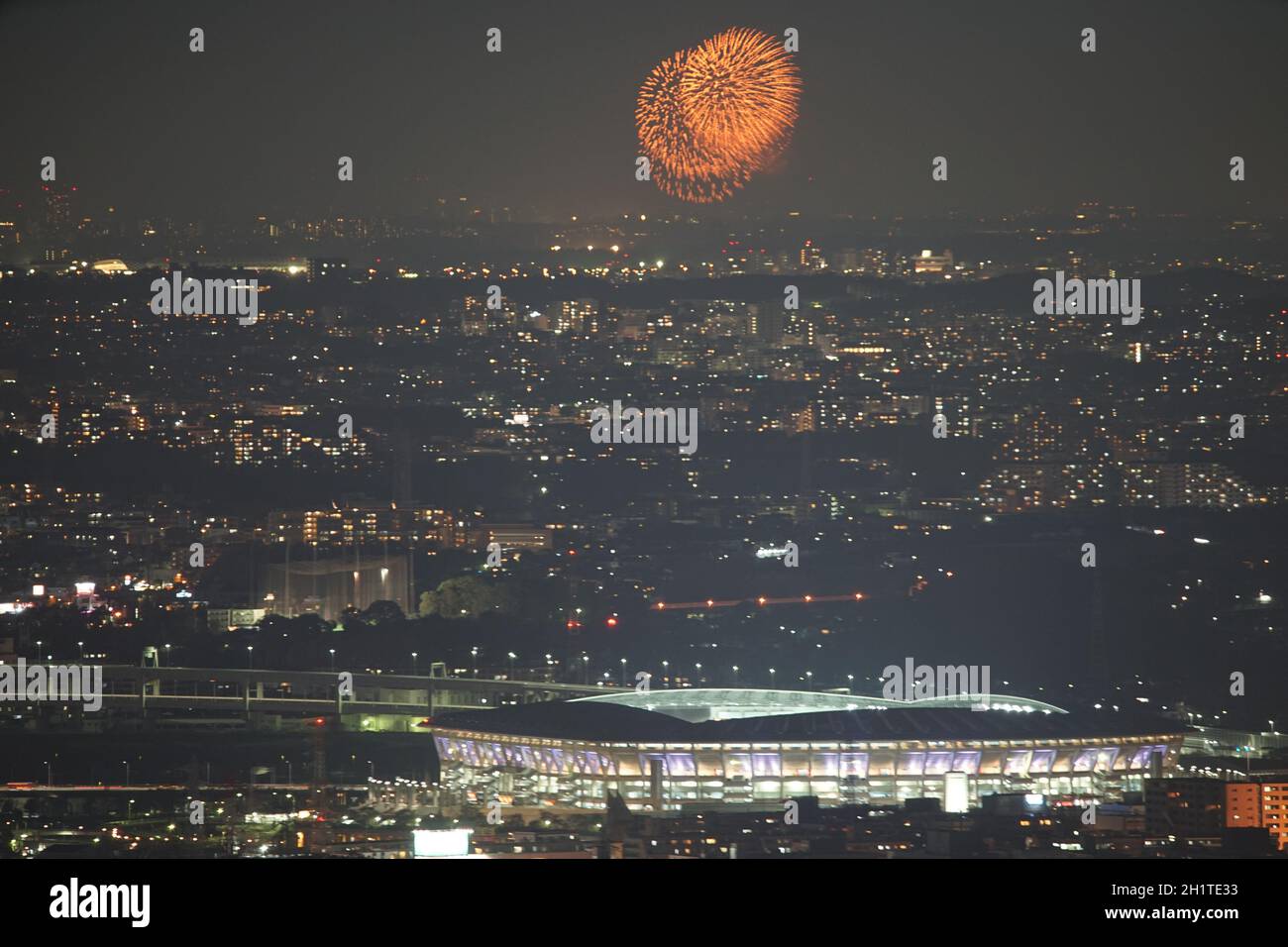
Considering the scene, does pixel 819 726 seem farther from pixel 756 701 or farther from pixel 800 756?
pixel 756 701

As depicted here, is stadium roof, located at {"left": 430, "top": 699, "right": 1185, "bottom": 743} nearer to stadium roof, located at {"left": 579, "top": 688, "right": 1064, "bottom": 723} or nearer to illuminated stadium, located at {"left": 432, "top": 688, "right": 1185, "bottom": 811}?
illuminated stadium, located at {"left": 432, "top": 688, "right": 1185, "bottom": 811}

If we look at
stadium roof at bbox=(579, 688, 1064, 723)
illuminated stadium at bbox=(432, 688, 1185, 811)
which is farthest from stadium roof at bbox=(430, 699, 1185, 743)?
stadium roof at bbox=(579, 688, 1064, 723)

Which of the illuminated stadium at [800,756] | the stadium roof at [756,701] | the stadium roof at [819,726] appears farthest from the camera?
the stadium roof at [756,701]

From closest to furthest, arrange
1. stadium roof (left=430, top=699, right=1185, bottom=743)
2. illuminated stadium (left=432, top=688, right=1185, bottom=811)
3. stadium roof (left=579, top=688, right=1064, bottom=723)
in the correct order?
illuminated stadium (left=432, top=688, right=1185, bottom=811), stadium roof (left=430, top=699, right=1185, bottom=743), stadium roof (left=579, top=688, right=1064, bottom=723)

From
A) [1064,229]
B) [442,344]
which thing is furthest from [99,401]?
[1064,229]

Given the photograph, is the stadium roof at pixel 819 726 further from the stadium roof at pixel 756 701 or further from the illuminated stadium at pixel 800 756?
the stadium roof at pixel 756 701

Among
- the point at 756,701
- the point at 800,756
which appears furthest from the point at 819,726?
the point at 756,701

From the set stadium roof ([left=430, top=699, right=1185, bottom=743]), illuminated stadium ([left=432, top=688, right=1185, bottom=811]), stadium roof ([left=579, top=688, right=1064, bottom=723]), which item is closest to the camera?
illuminated stadium ([left=432, top=688, right=1185, bottom=811])

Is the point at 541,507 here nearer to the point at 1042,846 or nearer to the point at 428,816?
the point at 428,816

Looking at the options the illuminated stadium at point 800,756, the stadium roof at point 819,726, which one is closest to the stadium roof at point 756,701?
the stadium roof at point 819,726
